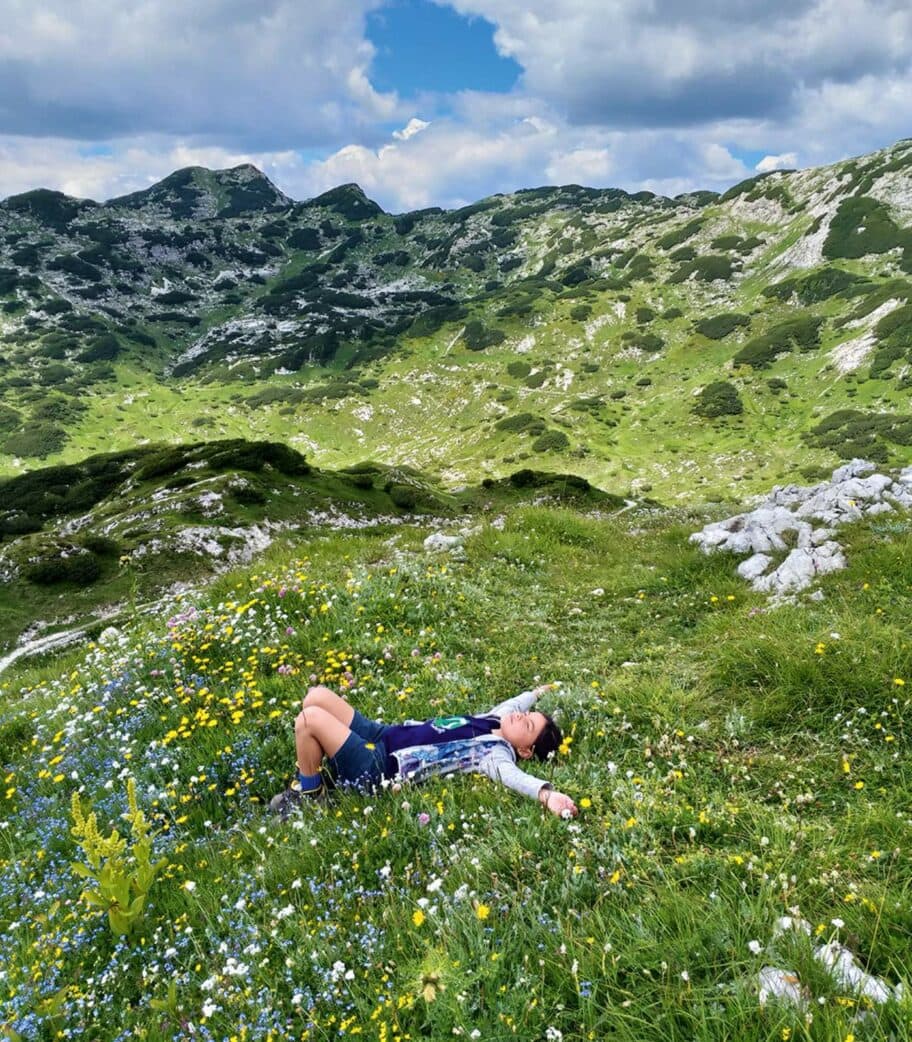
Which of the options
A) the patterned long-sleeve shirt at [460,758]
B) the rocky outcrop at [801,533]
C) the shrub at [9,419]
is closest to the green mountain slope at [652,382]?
the shrub at [9,419]

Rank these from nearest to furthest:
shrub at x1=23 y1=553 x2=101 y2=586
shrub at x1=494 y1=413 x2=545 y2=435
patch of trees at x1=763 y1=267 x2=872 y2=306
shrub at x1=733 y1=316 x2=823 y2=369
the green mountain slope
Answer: shrub at x1=23 y1=553 x2=101 y2=586
the green mountain slope
shrub at x1=494 y1=413 x2=545 y2=435
shrub at x1=733 y1=316 x2=823 y2=369
patch of trees at x1=763 y1=267 x2=872 y2=306

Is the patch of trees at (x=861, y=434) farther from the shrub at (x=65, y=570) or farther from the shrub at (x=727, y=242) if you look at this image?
the shrub at (x=65, y=570)

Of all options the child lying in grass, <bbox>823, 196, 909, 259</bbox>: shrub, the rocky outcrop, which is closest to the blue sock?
the child lying in grass

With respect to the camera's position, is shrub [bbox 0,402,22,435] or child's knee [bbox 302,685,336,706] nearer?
child's knee [bbox 302,685,336,706]

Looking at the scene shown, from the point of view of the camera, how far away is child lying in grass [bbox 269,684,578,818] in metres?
5.99

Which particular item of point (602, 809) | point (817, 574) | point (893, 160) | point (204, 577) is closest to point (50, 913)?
point (602, 809)

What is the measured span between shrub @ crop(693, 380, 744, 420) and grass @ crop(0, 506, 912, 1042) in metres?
121

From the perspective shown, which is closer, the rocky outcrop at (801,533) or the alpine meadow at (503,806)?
the alpine meadow at (503,806)

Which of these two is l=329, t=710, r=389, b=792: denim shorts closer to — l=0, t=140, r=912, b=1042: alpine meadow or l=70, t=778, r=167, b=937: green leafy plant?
l=0, t=140, r=912, b=1042: alpine meadow

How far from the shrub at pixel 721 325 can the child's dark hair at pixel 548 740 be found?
16046 cm

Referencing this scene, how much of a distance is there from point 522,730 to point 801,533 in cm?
993

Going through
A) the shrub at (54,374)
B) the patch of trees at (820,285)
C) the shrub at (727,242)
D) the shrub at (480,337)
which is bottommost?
the shrub at (54,374)

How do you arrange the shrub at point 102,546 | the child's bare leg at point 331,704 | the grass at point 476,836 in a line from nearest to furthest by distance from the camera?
the grass at point 476,836
the child's bare leg at point 331,704
the shrub at point 102,546

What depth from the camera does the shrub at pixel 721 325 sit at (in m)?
145
